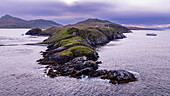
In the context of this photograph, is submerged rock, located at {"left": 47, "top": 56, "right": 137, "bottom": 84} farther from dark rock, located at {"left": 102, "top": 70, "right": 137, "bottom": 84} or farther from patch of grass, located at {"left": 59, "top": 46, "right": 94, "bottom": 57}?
patch of grass, located at {"left": 59, "top": 46, "right": 94, "bottom": 57}

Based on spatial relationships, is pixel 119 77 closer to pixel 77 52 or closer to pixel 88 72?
pixel 88 72

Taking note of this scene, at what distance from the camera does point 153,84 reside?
140ft

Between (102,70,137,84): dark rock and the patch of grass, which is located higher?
the patch of grass

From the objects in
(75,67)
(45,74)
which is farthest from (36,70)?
(75,67)

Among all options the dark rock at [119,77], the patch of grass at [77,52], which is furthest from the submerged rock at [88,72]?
the patch of grass at [77,52]

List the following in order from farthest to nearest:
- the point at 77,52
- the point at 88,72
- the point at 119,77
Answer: the point at 77,52 → the point at 88,72 → the point at 119,77

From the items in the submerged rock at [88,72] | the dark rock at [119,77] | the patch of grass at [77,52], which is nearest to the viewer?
the dark rock at [119,77]

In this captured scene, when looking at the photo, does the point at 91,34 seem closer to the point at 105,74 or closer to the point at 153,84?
the point at 105,74

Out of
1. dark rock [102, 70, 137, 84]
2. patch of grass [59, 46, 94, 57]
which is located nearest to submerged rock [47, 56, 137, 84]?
dark rock [102, 70, 137, 84]

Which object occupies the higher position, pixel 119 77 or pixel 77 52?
pixel 77 52

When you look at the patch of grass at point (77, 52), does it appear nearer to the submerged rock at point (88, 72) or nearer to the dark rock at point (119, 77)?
the submerged rock at point (88, 72)

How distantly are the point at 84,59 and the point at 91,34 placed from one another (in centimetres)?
8798

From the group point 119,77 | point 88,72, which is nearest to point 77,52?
point 88,72

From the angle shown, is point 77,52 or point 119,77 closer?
point 119,77
